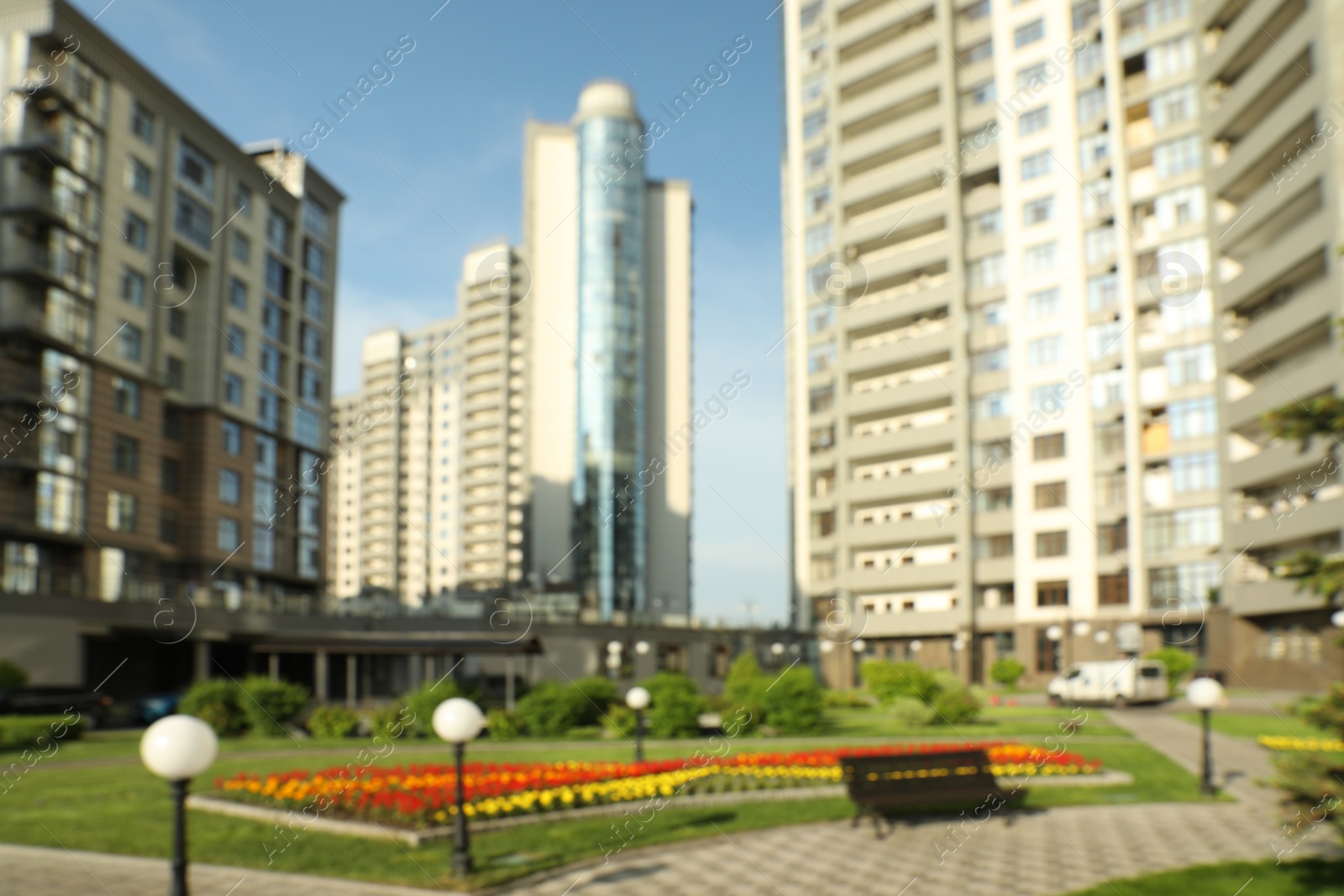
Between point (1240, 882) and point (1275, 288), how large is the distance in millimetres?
44249

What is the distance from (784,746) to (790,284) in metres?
61.8

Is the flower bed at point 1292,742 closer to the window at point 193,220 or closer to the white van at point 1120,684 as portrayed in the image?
the white van at point 1120,684

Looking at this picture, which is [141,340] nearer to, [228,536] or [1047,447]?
[228,536]

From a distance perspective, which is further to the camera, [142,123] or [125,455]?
[142,123]

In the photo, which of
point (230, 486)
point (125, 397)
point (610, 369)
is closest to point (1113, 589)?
point (230, 486)

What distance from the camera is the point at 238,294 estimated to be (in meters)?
57.7

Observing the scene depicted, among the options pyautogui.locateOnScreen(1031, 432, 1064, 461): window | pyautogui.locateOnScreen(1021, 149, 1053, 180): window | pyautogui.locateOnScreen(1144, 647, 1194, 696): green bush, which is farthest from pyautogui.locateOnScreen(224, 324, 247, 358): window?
pyautogui.locateOnScreen(1144, 647, 1194, 696): green bush

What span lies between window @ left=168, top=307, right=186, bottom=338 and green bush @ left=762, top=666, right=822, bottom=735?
3873 cm

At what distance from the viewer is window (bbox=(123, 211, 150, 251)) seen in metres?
48.9

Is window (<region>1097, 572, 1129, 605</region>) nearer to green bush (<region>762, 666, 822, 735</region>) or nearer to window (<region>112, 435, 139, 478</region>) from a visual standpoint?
green bush (<region>762, 666, 822, 735</region>)

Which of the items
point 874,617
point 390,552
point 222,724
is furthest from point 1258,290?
point 390,552

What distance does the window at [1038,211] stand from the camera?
63719 mm

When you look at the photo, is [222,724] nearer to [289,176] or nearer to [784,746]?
[784,746]

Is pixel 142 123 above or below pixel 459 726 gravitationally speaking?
above
